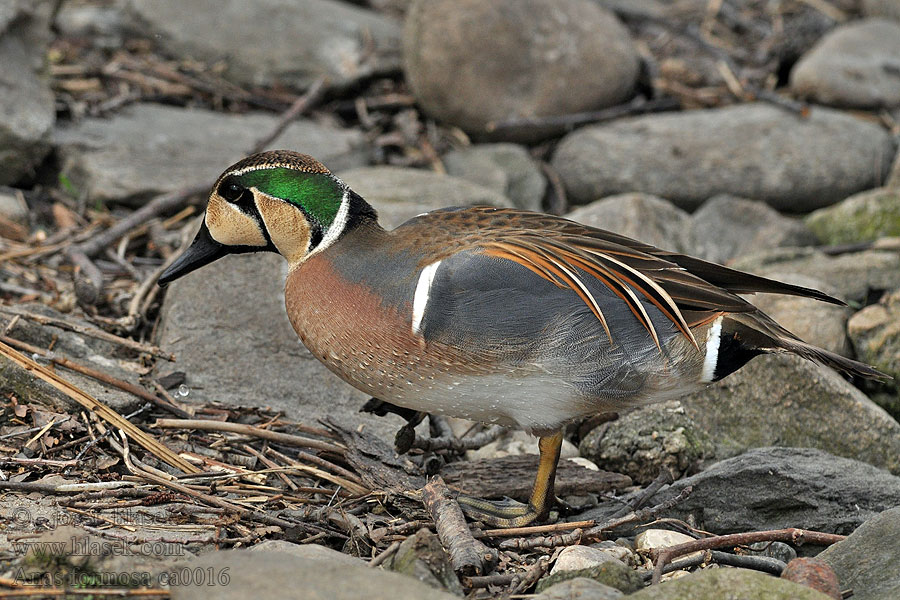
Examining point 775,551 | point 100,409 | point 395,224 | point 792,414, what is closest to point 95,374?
point 100,409

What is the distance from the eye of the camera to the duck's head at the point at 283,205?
3.69 m

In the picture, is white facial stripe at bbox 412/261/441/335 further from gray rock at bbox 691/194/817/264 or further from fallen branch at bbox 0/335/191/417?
gray rock at bbox 691/194/817/264

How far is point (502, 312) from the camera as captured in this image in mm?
3352

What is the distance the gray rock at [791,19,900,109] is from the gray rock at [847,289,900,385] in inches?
121

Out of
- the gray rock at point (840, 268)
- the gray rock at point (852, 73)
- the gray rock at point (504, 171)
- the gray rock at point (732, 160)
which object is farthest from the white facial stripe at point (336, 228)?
the gray rock at point (852, 73)

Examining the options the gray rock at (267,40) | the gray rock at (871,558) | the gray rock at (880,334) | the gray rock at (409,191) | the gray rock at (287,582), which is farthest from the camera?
the gray rock at (267,40)

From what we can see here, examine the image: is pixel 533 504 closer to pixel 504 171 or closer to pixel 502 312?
pixel 502 312

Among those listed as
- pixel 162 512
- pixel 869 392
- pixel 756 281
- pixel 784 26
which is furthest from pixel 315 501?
pixel 784 26

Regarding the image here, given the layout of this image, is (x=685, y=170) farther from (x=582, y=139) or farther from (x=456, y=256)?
(x=456, y=256)

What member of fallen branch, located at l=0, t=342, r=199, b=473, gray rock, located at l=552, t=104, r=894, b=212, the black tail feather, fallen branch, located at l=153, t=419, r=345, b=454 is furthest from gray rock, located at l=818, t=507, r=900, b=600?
gray rock, located at l=552, t=104, r=894, b=212

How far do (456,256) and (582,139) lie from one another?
Answer: 4161 mm

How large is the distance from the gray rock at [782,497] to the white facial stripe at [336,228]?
1618mm

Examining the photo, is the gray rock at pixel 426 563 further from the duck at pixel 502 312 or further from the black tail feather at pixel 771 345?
the black tail feather at pixel 771 345

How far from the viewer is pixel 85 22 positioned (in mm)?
7590
